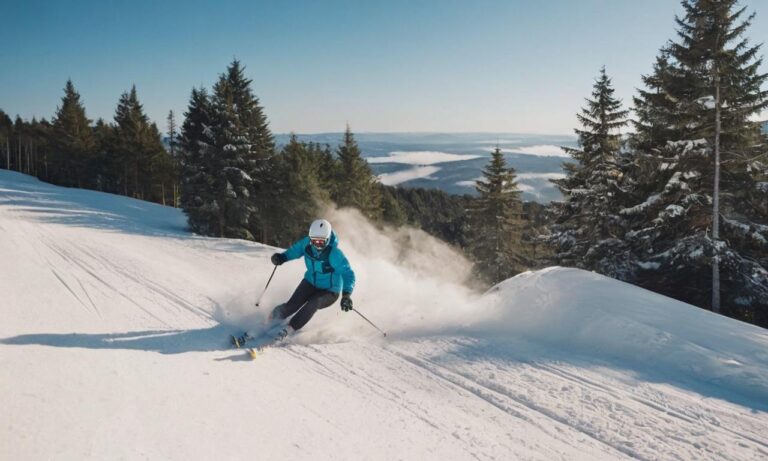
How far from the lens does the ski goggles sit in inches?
243

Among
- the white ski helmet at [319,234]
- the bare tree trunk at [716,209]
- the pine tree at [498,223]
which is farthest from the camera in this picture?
the pine tree at [498,223]

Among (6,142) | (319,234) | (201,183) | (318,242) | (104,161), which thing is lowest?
(318,242)

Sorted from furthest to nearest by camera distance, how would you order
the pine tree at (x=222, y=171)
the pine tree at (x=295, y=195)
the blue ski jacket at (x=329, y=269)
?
the pine tree at (x=295, y=195)
the pine tree at (x=222, y=171)
the blue ski jacket at (x=329, y=269)

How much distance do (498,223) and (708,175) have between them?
13.9 meters

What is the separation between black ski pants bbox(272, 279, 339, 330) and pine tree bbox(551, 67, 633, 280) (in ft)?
47.1

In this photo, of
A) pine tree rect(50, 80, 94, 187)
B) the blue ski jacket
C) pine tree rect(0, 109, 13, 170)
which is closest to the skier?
the blue ski jacket

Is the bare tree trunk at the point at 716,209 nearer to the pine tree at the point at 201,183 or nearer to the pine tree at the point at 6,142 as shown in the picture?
the pine tree at the point at 201,183

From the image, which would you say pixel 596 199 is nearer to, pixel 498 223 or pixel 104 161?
pixel 498 223

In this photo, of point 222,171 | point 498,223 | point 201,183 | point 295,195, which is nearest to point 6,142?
point 201,183

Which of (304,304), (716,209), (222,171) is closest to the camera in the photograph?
(304,304)

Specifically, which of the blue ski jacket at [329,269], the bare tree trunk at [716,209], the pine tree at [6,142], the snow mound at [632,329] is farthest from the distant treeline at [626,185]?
the pine tree at [6,142]

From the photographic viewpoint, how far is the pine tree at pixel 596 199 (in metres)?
17.6

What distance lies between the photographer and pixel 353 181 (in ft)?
102

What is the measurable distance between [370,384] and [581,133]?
19339 mm
